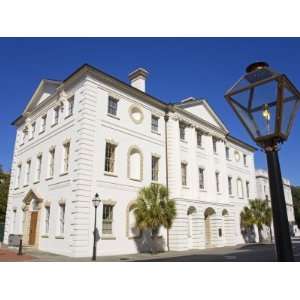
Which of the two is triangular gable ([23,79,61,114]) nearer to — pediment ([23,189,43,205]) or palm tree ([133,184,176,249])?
pediment ([23,189,43,205])

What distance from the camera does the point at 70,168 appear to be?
728 inches

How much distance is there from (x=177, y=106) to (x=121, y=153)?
8.11 m

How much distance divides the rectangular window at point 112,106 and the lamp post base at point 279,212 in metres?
18.0

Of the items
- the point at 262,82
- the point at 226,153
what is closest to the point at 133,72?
the point at 226,153

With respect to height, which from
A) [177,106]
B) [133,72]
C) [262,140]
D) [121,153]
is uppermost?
[133,72]

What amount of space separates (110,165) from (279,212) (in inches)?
677

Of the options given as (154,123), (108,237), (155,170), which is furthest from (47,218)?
(154,123)

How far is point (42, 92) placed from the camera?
25672 mm

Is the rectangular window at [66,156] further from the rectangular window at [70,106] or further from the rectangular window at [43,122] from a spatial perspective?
the rectangular window at [43,122]

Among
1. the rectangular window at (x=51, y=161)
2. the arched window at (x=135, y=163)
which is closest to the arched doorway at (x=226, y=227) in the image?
the arched window at (x=135, y=163)

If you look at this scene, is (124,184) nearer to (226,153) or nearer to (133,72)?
(133,72)

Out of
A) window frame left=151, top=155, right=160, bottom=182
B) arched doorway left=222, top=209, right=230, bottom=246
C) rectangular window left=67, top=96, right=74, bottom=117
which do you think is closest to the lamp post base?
rectangular window left=67, top=96, right=74, bottom=117

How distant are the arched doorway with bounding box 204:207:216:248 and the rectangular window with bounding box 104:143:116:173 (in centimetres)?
1146

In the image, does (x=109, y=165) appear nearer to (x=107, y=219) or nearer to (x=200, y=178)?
(x=107, y=219)
